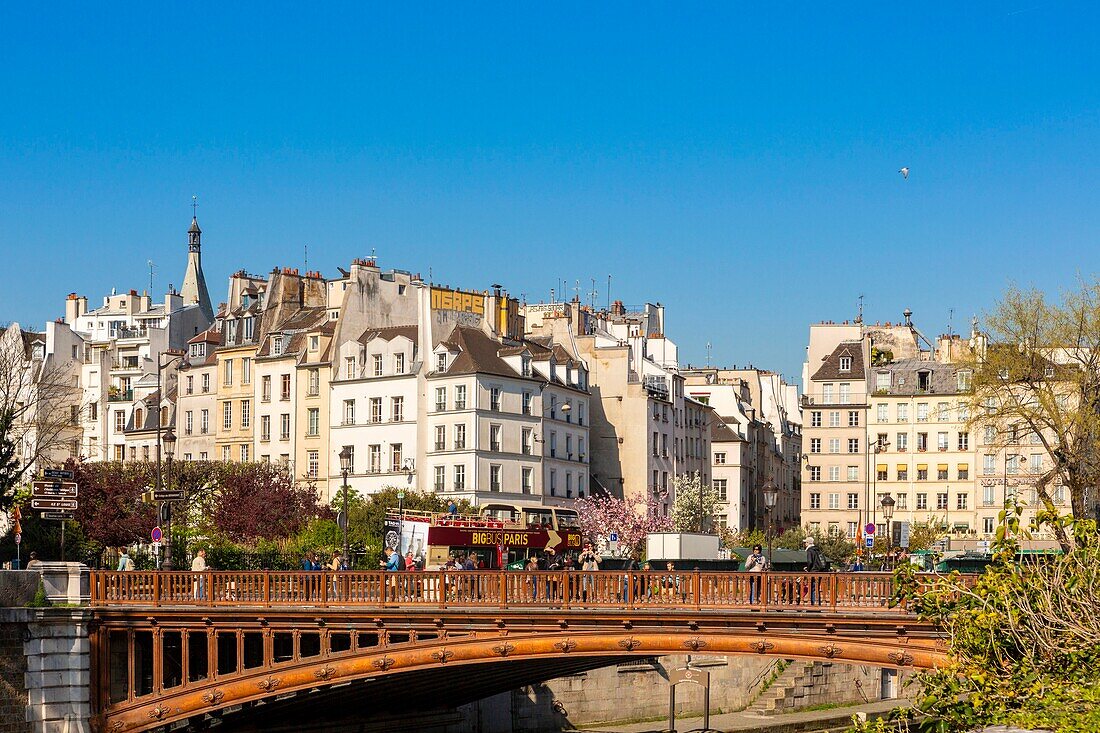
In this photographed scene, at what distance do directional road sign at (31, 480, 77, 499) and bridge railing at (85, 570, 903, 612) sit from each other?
8.67 feet

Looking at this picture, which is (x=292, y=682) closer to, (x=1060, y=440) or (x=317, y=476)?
(x=1060, y=440)

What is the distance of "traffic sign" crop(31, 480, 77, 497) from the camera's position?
152 ft

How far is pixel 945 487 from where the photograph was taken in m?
106

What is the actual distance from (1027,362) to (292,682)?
113 ft

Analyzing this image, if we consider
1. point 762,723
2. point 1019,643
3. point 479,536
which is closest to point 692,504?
point 762,723

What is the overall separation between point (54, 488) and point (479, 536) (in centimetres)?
1583

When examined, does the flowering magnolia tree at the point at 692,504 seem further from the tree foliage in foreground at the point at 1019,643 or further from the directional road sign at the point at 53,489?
the tree foliage in foreground at the point at 1019,643

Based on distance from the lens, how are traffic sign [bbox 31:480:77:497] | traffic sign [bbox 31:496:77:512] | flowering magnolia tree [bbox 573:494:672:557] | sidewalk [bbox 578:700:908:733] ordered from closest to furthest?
1. traffic sign [bbox 31:496:77:512]
2. traffic sign [bbox 31:480:77:497]
3. sidewalk [bbox 578:700:908:733]
4. flowering magnolia tree [bbox 573:494:672:557]

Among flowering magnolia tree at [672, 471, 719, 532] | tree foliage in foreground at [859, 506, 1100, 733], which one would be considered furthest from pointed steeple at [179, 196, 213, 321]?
tree foliage in foreground at [859, 506, 1100, 733]

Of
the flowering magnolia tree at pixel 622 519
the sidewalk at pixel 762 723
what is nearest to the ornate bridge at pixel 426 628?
the sidewalk at pixel 762 723

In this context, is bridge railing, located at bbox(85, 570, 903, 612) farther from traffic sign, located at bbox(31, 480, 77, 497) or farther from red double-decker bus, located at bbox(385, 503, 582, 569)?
red double-decker bus, located at bbox(385, 503, 582, 569)

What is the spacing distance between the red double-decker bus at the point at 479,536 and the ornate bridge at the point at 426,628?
807cm

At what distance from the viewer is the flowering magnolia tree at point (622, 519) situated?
9081cm

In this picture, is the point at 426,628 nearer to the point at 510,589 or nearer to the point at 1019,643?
the point at 510,589
